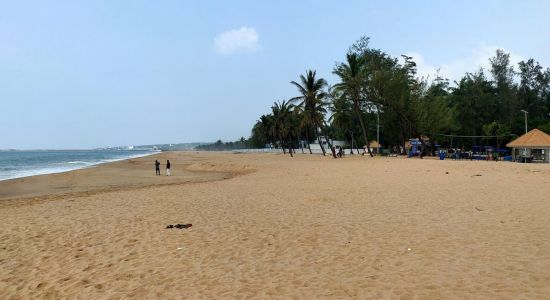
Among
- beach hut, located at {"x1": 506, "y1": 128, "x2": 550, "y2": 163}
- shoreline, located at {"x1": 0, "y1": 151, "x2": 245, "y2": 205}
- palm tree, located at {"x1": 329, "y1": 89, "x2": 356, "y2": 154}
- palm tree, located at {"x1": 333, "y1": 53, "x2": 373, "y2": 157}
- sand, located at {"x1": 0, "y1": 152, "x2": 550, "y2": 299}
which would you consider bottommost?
shoreline, located at {"x1": 0, "y1": 151, "x2": 245, "y2": 205}

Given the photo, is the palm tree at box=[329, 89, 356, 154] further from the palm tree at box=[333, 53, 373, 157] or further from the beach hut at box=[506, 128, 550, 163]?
the beach hut at box=[506, 128, 550, 163]

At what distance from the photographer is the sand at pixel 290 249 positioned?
4773mm

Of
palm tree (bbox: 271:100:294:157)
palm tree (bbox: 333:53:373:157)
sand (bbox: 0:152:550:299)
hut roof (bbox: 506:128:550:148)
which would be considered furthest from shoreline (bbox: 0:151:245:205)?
palm tree (bbox: 271:100:294:157)

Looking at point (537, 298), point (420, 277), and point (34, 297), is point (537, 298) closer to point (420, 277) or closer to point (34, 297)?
point (420, 277)

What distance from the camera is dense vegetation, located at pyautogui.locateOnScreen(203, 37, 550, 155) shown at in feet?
Answer: 133

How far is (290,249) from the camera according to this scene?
21.4ft

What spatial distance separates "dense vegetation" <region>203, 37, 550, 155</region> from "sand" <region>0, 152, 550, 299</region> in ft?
98.2

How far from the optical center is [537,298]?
13.5ft

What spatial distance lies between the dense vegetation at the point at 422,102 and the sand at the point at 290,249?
1179 inches

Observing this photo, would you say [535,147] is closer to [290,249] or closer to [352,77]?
[352,77]

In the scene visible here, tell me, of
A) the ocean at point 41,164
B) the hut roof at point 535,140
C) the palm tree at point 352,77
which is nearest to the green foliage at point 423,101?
the palm tree at point 352,77

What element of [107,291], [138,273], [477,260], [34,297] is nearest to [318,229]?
[477,260]

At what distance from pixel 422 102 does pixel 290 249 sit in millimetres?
38943

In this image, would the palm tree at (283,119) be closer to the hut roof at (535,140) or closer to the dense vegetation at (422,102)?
the dense vegetation at (422,102)
